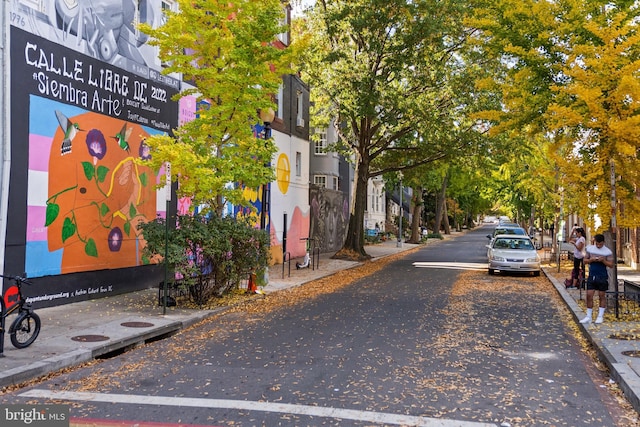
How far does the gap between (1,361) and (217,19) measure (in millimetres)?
8576

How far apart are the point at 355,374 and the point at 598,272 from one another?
6072mm

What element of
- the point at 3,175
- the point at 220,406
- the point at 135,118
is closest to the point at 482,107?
→ the point at 135,118

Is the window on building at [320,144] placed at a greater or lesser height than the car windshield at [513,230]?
greater

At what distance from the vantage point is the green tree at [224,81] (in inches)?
472

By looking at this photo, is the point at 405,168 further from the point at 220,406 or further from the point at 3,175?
the point at 220,406

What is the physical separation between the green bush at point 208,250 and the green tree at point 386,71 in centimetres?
1102

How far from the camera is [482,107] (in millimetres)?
22516

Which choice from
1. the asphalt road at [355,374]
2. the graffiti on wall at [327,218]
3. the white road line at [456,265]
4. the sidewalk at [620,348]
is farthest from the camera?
the graffiti on wall at [327,218]

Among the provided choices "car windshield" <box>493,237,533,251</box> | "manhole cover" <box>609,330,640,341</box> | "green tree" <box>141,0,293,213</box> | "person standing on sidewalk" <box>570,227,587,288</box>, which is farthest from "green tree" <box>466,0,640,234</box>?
"car windshield" <box>493,237,533,251</box>

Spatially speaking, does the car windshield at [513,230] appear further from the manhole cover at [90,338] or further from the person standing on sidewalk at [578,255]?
the manhole cover at [90,338]

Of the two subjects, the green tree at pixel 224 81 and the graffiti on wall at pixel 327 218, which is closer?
the green tree at pixel 224 81

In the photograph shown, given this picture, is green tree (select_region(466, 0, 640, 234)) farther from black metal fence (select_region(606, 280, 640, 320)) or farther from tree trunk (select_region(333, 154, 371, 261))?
tree trunk (select_region(333, 154, 371, 261))

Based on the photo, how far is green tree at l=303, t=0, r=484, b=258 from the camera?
2155 cm
